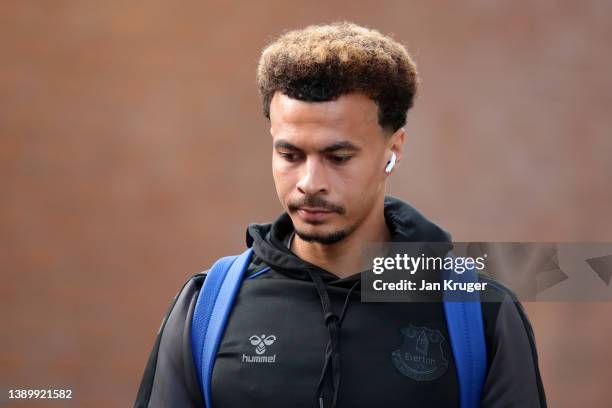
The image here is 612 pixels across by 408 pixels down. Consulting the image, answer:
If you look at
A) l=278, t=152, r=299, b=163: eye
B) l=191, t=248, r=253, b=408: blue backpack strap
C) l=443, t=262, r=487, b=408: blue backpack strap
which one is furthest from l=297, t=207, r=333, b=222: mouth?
l=443, t=262, r=487, b=408: blue backpack strap

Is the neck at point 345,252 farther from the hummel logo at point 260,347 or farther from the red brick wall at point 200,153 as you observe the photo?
the red brick wall at point 200,153

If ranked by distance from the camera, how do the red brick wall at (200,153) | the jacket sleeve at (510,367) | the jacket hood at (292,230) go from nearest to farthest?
the jacket sleeve at (510,367) < the jacket hood at (292,230) < the red brick wall at (200,153)

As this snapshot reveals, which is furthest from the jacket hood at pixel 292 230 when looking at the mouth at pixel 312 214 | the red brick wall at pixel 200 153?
the red brick wall at pixel 200 153

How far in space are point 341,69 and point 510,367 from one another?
2.33ft

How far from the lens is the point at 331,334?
200 cm

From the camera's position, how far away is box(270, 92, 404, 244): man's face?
1.99 metres

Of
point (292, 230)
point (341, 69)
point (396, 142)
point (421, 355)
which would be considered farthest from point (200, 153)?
point (421, 355)

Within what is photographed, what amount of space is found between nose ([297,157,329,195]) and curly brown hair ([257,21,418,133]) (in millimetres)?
137

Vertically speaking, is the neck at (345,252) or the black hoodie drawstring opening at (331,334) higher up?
the neck at (345,252)

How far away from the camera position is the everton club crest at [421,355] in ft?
6.39

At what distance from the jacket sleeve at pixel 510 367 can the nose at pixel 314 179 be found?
A: 0.45 metres

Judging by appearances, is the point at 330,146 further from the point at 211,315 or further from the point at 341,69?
the point at 211,315

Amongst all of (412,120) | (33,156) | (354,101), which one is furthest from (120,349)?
(354,101)

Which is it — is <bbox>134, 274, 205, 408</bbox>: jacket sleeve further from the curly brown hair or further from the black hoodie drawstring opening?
the curly brown hair
